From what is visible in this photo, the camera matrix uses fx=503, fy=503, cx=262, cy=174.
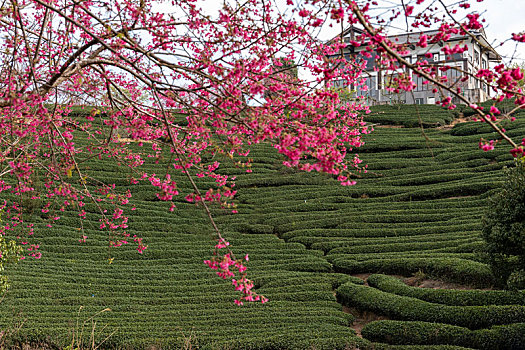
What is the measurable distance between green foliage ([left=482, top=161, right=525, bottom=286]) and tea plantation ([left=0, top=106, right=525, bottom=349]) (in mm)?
572

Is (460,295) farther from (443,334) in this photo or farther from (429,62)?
(429,62)

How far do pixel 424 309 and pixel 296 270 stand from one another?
17.9ft

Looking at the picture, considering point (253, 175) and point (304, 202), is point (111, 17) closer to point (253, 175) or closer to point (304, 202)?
point (304, 202)

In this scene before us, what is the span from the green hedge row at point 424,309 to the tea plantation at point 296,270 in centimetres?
3

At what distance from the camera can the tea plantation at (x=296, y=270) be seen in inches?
417

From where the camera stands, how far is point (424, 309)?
11352 millimetres

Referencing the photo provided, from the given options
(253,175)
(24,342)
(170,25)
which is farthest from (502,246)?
(253,175)

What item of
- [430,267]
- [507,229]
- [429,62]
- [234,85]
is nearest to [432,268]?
[430,267]

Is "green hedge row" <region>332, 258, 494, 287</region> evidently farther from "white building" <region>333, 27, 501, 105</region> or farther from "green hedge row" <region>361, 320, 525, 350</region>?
"white building" <region>333, 27, 501, 105</region>

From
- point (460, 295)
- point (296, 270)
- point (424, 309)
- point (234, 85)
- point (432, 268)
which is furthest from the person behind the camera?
point (296, 270)

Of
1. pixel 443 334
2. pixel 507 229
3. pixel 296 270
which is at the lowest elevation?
pixel 443 334

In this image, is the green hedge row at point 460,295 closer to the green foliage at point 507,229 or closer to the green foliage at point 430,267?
the green foliage at point 507,229

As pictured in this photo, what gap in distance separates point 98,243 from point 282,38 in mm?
15744

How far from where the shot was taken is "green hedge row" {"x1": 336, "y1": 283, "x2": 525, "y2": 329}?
409 inches
